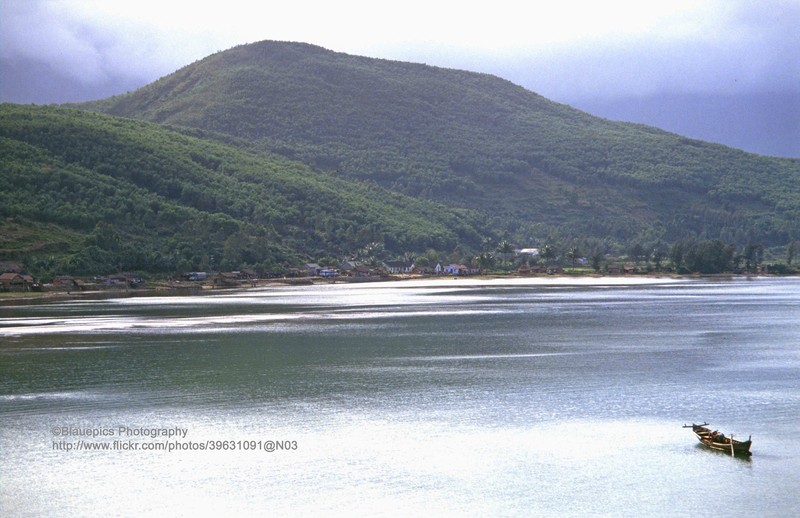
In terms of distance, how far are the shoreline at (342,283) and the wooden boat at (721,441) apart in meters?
85.0

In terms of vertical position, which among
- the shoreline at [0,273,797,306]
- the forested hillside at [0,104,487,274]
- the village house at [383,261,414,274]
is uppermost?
the forested hillside at [0,104,487,274]

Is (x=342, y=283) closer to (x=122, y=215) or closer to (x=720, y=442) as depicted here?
(x=122, y=215)

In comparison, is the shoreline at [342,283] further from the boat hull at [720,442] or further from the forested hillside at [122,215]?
the boat hull at [720,442]

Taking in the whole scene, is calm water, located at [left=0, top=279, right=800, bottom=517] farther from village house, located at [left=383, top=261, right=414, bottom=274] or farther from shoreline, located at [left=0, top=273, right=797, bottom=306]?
village house, located at [left=383, top=261, right=414, bottom=274]

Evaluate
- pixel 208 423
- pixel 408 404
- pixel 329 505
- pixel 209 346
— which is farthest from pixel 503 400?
pixel 209 346

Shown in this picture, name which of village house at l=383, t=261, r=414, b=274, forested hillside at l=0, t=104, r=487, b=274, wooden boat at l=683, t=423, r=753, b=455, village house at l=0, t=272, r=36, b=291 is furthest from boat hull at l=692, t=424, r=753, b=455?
village house at l=383, t=261, r=414, b=274

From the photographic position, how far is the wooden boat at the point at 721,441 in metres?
29.3

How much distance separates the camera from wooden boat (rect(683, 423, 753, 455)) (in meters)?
29.3

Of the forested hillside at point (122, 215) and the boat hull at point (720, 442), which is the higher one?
the forested hillside at point (122, 215)

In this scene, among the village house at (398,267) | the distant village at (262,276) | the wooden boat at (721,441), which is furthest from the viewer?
the village house at (398,267)

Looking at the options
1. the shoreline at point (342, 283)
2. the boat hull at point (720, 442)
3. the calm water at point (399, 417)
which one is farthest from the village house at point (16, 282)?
the boat hull at point (720, 442)

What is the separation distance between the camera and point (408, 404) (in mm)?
38688

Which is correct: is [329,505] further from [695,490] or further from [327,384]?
[327,384]

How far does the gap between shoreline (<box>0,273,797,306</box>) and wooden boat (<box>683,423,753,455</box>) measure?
85043 millimetres
